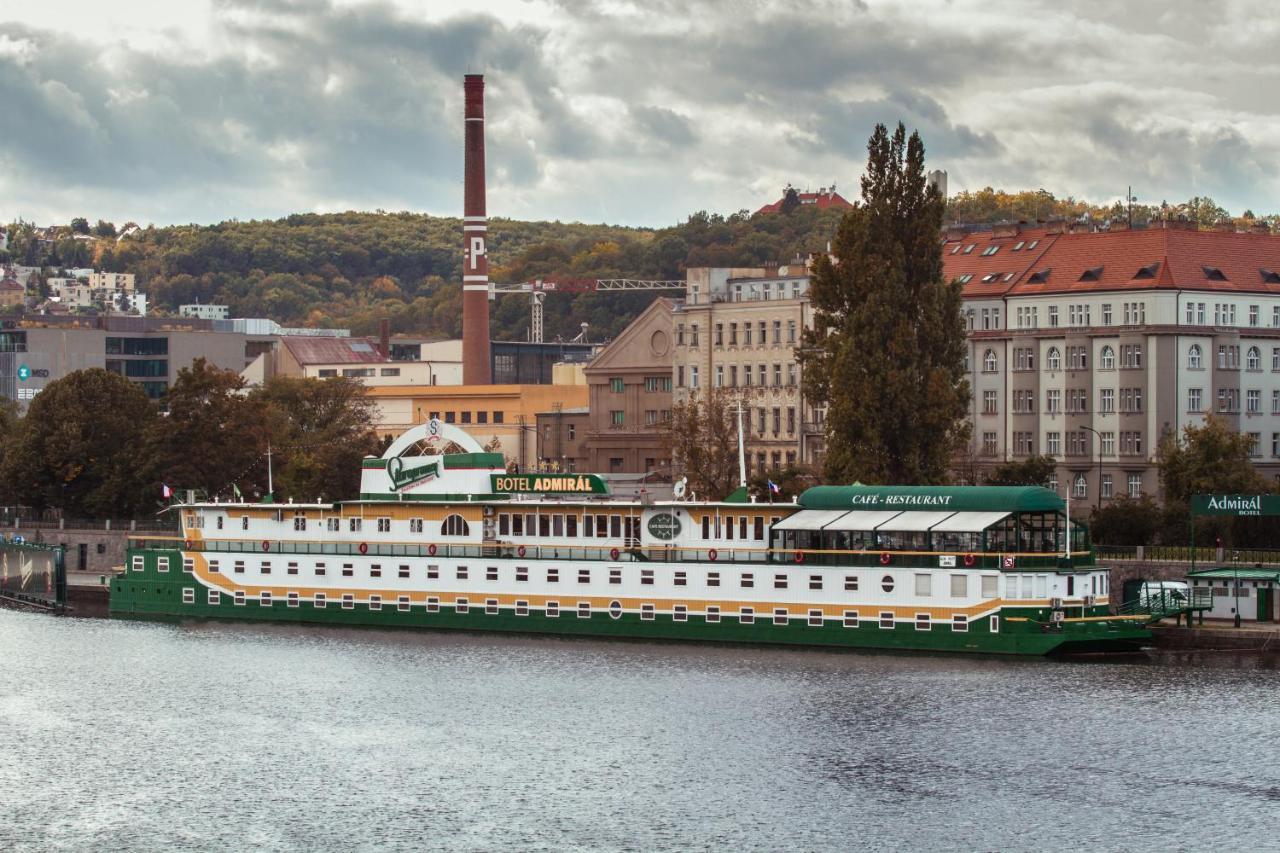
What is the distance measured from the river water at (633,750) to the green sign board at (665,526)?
5.29 m

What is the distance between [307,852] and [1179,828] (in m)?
21.1

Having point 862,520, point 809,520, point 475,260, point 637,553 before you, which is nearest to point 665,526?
point 637,553

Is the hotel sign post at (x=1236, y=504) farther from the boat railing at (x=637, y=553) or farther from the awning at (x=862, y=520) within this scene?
the awning at (x=862, y=520)

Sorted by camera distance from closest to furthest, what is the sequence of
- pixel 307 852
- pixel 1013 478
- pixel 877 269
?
pixel 307 852, pixel 877 269, pixel 1013 478

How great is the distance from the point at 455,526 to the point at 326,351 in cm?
9426

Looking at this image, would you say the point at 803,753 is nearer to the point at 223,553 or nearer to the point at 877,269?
the point at 877,269

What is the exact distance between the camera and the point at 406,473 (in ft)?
301

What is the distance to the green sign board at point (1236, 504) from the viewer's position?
83.8 m

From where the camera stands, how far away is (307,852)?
53750mm

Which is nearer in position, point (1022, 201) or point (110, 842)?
point (110, 842)

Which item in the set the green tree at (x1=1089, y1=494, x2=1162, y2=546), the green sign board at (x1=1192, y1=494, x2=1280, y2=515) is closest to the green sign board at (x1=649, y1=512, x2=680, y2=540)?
the green tree at (x1=1089, y1=494, x2=1162, y2=546)

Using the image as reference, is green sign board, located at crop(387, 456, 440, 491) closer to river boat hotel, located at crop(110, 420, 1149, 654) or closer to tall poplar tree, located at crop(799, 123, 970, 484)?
river boat hotel, located at crop(110, 420, 1149, 654)

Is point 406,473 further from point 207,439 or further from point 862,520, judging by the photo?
point 207,439

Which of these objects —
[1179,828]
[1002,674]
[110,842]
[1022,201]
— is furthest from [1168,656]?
[1022,201]
